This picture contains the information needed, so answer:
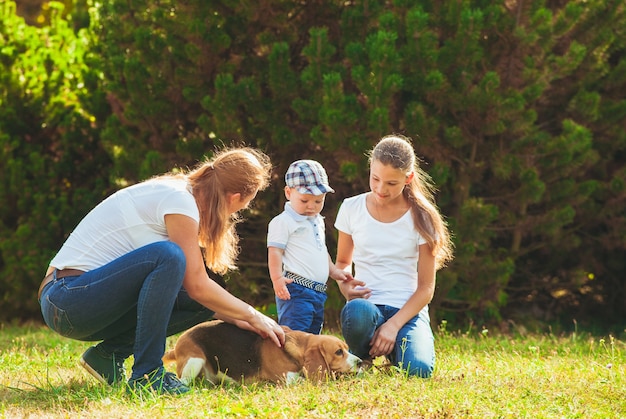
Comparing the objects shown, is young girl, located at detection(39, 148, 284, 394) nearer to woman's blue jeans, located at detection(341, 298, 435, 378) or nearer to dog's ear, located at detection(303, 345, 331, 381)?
dog's ear, located at detection(303, 345, 331, 381)

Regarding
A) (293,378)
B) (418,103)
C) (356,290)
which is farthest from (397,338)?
(418,103)

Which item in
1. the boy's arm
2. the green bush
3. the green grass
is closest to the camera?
the green grass

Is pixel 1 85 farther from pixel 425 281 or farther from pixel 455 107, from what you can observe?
pixel 425 281

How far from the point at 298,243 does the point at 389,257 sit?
0.61 m

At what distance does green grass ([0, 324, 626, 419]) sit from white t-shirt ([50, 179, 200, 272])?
2.41 ft

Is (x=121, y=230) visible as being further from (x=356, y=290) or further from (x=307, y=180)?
(x=356, y=290)

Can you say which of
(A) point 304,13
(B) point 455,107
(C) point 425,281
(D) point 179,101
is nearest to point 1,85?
(D) point 179,101

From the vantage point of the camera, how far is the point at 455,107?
801 centimetres

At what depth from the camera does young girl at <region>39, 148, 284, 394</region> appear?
15.2ft

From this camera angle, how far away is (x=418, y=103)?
26.0 ft

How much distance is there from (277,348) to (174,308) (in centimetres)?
72

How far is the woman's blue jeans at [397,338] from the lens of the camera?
203 inches

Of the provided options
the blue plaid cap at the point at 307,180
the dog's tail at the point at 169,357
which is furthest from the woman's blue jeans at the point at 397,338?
the dog's tail at the point at 169,357

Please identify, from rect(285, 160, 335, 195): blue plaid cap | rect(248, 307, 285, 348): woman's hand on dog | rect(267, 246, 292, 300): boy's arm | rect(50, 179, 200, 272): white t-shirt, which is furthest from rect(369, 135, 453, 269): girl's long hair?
rect(50, 179, 200, 272): white t-shirt
